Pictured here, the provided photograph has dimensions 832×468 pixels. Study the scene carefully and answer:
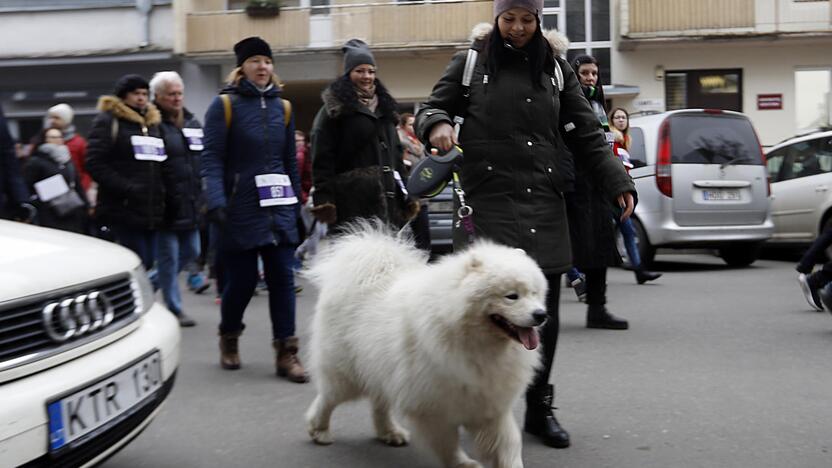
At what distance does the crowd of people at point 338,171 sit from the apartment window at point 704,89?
1441 centimetres

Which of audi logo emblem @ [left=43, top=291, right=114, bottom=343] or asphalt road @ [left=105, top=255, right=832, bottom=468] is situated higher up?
audi logo emblem @ [left=43, top=291, right=114, bottom=343]

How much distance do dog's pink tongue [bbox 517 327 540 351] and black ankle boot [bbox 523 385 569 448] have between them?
3.03 feet

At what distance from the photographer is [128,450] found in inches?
166

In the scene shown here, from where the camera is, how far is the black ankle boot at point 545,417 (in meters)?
4.10

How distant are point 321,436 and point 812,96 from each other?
71.4ft

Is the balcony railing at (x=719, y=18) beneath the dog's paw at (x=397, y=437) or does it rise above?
above

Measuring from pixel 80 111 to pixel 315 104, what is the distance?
22.6 ft

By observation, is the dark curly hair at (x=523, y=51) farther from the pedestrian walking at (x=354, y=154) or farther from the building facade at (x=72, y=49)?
the building facade at (x=72, y=49)

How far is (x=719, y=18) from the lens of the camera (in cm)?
2227

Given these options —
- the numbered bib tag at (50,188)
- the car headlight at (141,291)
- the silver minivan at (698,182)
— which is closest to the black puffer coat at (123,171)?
the numbered bib tag at (50,188)

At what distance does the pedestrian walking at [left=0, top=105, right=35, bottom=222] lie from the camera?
568 cm

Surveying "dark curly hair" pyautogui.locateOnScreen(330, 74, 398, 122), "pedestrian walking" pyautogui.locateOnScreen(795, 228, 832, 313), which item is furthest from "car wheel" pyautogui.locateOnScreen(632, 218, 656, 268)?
"dark curly hair" pyautogui.locateOnScreen(330, 74, 398, 122)

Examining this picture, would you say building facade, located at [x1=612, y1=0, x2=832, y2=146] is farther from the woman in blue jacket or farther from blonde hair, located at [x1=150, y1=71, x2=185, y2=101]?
the woman in blue jacket

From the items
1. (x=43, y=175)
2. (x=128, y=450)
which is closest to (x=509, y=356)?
(x=128, y=450)
